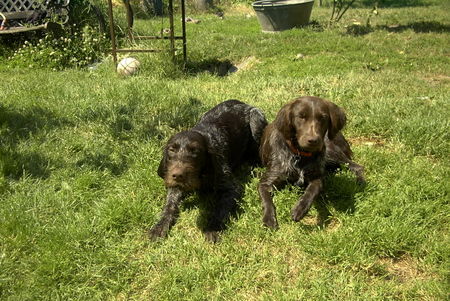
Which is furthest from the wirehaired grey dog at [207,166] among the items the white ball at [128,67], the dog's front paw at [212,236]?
the white ball at [128,67]

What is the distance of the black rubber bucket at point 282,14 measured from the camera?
1234 centimetres

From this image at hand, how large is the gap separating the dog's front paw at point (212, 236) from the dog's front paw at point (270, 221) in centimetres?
45

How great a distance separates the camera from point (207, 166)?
3746 mm

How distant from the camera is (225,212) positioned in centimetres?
374

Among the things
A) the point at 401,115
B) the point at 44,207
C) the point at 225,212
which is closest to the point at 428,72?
the point at 401,115

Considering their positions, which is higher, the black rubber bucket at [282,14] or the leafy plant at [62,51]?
the black rubber bucket at [282,14]

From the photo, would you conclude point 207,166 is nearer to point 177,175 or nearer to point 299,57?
point 177,175

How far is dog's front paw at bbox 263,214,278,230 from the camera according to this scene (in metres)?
3.47

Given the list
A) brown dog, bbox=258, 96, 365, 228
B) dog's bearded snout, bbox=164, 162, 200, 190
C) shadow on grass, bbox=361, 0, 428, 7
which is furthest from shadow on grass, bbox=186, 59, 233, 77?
shadow on grass, bbox=361, 0, 428, 7

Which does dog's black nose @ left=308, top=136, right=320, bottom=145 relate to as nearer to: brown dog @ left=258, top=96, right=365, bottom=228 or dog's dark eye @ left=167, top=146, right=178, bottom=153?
brown dog @ left=258, top=96, right=365, bottom=228

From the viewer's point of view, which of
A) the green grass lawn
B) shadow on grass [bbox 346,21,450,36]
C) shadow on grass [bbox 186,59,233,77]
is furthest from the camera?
shadow on grass [bbox 346,21,450,36]

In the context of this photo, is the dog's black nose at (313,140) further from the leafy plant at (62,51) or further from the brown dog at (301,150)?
the leafy plant at (62,51)

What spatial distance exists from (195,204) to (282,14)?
32.8 feet

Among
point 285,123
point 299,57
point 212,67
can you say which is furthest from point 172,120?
point 299,57
